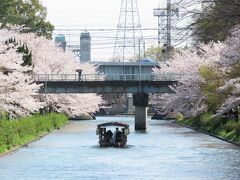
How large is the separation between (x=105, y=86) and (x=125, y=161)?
4983cm

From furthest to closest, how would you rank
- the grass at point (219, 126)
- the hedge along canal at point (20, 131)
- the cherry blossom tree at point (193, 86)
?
1. the cherry blossom tree at point (193, 86)
2. the grass at point (219, 126)
3. the hedge along canal at point (20, 131)

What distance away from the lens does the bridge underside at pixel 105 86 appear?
91188 millimetres

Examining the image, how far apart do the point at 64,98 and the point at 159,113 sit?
3266 centimetres

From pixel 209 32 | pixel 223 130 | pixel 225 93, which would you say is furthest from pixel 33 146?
pixel 209 32

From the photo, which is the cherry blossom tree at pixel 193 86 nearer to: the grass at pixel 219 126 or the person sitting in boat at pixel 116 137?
the grass at pixel 219 126

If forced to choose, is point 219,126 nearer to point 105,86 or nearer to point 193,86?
point 193,86

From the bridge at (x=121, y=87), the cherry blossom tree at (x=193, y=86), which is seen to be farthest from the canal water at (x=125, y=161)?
the bridge at (x=121, y=87)

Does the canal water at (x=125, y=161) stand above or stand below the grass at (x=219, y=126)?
below

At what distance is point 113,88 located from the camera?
91.9 m

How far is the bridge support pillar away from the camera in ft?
296

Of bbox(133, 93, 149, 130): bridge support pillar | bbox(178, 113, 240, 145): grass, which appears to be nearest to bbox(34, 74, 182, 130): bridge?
bbox(133, 93, 149, 130): bridge support pillar

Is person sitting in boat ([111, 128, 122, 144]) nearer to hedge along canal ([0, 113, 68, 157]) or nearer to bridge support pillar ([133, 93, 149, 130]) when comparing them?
hedge along canal ([0, 113, 68, 157])

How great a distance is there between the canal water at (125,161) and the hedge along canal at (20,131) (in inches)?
35.4

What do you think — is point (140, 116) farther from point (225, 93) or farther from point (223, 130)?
A: point (225, 93)
